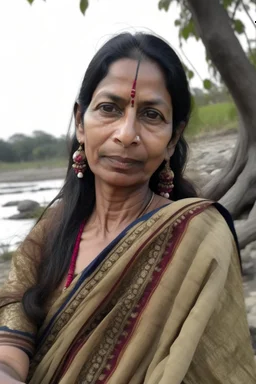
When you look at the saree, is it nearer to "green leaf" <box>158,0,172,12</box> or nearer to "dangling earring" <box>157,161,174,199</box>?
"dangling earring" <box>157,161,174,199</box>

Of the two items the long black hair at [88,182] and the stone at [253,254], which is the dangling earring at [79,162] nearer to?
→ the long black hair at [88,182]

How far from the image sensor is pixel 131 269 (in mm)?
1737

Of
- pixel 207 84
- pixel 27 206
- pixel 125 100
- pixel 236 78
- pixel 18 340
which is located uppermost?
pixel 125 100

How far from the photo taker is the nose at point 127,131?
5.78 feet

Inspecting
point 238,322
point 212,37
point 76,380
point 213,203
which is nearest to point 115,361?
point 76,380

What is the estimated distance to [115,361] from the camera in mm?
1664

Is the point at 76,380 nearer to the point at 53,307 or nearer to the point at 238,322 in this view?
the point at 53,307

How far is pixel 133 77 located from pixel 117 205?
16.9 inches

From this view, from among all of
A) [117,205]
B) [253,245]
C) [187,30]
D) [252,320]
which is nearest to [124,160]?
[117,205]

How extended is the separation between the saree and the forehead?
352 mm

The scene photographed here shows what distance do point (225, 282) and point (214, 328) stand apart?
0.14 metres

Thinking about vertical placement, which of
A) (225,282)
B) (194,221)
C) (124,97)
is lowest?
(225,282)

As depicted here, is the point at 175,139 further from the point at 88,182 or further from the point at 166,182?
the point at 88,182

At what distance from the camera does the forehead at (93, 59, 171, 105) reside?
180 cm
